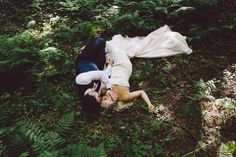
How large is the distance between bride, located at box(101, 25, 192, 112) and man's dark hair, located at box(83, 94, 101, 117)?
0.43m

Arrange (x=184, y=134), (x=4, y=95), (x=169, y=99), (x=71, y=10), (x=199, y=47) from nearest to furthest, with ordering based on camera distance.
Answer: (x=184, y=134), (x=169, y=99), (x=4, y=95), (x=199, y=47), (x=71, y=10)

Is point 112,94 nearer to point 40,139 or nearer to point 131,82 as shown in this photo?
point 131,82

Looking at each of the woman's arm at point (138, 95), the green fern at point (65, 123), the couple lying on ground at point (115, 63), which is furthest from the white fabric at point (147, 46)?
the green fern at point (65, 123)

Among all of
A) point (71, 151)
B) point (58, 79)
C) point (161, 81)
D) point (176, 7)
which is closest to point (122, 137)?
point (71, 151)

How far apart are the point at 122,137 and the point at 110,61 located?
2206mm

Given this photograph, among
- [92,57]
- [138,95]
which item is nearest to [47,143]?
[138,95]

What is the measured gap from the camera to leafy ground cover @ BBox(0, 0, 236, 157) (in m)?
6.53

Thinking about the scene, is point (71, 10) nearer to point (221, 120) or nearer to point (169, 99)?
point (169, 99)

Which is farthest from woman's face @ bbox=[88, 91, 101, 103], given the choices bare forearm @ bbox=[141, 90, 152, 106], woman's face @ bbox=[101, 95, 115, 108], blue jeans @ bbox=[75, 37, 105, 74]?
bare forearm @ bbox=[141, 90, 152, 106]

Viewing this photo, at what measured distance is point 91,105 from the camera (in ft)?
23.4

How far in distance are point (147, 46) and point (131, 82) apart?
1.29 meters

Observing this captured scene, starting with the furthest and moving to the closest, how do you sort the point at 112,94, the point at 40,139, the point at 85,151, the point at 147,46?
the point at 147,46
the point at 112,94
the point at 40,139
the point at 85,151

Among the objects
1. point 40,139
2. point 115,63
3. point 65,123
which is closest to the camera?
point 40,139

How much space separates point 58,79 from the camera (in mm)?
8594
